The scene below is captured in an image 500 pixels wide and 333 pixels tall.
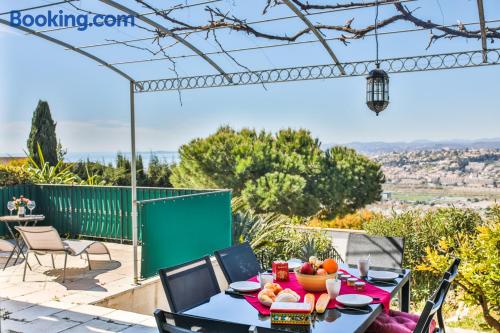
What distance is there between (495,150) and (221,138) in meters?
10.5

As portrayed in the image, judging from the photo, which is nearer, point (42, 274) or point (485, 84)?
point (42, 274)

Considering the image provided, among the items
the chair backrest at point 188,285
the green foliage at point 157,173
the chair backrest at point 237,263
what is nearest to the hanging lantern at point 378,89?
the chair backrest at point 237,263

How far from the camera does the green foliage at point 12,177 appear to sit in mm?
9031

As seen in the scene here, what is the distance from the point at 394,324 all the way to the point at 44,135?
16427 millimetres

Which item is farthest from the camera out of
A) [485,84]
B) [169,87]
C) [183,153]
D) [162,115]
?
[162,115]

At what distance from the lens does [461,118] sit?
23.5 m

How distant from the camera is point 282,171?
2044 cm

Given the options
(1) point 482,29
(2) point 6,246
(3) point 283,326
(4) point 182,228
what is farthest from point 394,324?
(2) point 6,246

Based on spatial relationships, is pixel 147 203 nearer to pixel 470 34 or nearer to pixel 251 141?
pixel 470 34

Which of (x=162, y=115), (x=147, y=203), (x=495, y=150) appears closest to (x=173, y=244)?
(x=147, y=203)

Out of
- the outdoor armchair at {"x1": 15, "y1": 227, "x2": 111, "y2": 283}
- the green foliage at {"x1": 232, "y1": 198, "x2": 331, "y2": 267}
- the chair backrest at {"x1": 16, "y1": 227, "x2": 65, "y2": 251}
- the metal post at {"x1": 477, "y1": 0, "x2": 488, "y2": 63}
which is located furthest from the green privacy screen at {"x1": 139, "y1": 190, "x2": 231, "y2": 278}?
the metal post at {"x1": 477, "y1": 0, "x2": 488, "y2": 63}

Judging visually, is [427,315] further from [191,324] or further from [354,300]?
[191,324]

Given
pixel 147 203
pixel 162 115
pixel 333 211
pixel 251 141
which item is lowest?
pixel 333 211

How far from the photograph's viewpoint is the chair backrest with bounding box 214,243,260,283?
4.02 metres
